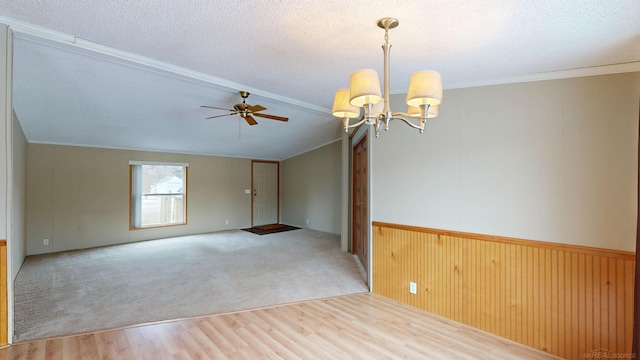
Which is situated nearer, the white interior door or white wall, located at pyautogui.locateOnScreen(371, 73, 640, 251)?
white wall, located at pyautogui.locateOnScreen(371, 73, 640, 251)

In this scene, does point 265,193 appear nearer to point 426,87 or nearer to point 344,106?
point 344,106

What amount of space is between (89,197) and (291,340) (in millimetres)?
5445

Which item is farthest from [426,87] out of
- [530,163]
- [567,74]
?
[567,74]

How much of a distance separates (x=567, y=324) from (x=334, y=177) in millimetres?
5263

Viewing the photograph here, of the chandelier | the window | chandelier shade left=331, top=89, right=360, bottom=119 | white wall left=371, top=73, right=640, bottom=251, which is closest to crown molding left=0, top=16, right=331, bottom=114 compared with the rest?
chandelier shade left=331, top=89, right=360, bottom=119

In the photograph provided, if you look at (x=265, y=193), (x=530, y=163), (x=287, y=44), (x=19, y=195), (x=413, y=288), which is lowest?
(x=413, y=288)

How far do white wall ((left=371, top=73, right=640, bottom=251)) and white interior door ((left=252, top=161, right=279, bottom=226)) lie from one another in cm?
575

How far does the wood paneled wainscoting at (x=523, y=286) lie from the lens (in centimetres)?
206

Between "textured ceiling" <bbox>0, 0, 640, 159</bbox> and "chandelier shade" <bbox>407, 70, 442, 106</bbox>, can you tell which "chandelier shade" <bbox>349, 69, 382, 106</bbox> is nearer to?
"chandelier shade" <bbox>407, 70, 442, 106</bbox>

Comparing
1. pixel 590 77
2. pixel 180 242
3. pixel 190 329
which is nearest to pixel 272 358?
pixel 190 329

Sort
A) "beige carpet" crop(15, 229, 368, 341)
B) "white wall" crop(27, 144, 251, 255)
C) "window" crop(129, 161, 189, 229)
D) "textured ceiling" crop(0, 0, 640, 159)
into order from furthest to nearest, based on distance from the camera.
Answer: "window" crop(129, 161, 189, 229), "white wall" crop(27, 144, 251, 255), "beige carpet" crop(15, 229, 368, 341), "textured ceiling" crop(0, 0, 640, 159)

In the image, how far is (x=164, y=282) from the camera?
371 centimetres

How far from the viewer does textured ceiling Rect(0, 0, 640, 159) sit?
167 centimetres

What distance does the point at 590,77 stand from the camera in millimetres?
2172
